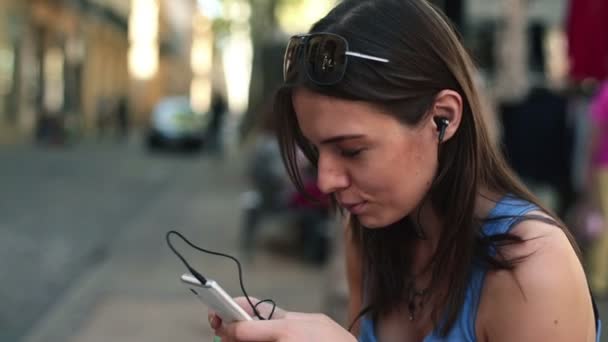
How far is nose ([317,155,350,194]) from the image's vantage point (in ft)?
6.04

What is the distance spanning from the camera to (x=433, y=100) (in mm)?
1837

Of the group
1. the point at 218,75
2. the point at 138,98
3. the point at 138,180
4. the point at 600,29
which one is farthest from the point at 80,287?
the point at 218,75

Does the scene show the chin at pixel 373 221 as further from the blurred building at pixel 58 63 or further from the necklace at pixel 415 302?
the blurred building at pixel 58 63

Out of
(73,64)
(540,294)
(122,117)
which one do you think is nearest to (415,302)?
(540,294)

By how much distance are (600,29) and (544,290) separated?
214 inches

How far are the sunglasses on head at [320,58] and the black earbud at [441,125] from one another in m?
0.16

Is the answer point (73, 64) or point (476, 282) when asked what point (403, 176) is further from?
point (73, 64)

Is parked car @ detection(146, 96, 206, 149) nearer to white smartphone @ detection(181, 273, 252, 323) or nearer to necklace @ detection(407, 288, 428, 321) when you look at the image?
necklace @ detection(407, 288, 428, 321)

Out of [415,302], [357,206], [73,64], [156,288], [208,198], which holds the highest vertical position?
[357,206]

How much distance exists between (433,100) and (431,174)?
0.47 ft

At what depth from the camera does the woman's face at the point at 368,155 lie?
5.83 ft

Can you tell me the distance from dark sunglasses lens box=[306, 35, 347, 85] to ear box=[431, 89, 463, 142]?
20 centimetres

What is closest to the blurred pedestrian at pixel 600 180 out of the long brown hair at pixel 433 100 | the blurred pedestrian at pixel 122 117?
the long brown hair at pixel 433 100

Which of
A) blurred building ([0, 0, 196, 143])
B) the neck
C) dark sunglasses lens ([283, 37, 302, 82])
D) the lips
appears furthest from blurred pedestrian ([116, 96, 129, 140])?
the lips
